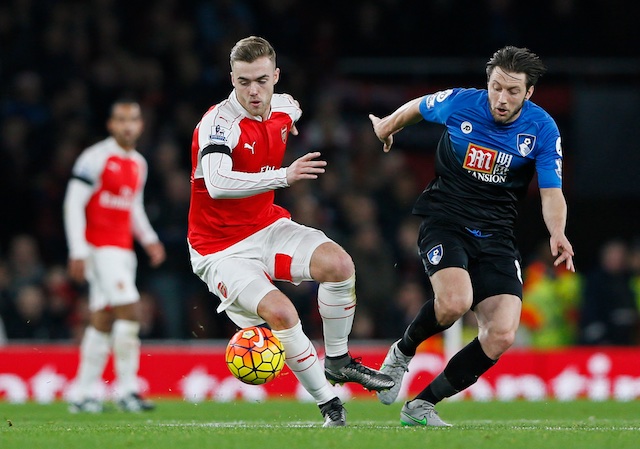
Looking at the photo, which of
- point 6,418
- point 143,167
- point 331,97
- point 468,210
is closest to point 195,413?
point 6,418

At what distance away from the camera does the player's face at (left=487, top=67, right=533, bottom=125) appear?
7391 millimetres

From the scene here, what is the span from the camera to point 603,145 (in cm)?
1574

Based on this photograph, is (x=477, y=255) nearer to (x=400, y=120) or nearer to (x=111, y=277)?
(x=400, y=120)

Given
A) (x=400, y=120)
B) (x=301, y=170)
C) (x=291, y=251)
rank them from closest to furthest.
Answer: (x=301, y=170), (x=291, y=251), (x=400, y=120)

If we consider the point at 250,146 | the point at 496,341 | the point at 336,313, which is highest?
the point at 250,146

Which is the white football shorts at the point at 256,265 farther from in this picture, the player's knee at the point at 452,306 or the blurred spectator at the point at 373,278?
the blurred spectator at the point at 373,278

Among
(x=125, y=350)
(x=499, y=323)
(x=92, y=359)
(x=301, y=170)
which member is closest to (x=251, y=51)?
(x=301, y=170)

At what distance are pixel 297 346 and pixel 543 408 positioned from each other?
3.79m

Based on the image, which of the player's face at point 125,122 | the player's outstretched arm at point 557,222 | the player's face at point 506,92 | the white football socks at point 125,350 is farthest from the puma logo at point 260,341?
the player's face at point 125,122

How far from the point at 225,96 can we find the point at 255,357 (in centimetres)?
827

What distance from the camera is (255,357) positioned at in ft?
23.2

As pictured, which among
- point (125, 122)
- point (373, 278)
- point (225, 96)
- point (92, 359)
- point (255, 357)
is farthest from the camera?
point (225, 96)

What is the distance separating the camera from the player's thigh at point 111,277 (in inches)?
414

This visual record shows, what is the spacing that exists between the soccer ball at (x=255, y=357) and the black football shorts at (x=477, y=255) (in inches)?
43.0
